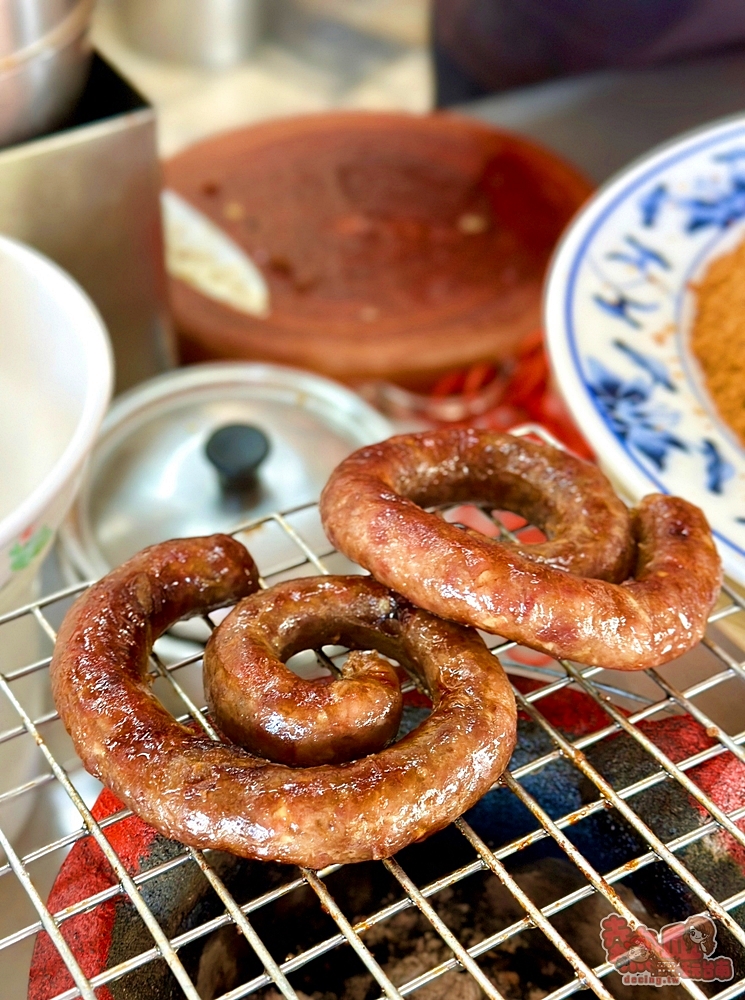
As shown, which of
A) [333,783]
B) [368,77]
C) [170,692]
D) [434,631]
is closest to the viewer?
[333,783]

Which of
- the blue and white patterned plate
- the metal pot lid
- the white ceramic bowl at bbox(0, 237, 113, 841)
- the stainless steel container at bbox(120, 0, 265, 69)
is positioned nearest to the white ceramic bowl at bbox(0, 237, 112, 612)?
the white ceramic bowl at bbox(0, 237, 113, 841)

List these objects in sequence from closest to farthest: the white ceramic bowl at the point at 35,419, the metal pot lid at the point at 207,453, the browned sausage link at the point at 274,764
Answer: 1. the browned sausage link at the point at 274,764
2. the white ceramic bowl at the point at 35,419
3. the metal pot lid at the point at 207,453

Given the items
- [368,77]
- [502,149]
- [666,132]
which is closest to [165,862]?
[502,149]

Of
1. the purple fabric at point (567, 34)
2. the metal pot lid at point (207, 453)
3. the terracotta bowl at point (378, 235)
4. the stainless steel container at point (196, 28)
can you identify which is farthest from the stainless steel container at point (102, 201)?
the stainless steel container at point (196, 28)

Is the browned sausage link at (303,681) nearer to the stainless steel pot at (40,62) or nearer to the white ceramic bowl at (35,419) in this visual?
the white ceramic bowl at (35,419)

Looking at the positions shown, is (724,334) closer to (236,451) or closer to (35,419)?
(236,451)

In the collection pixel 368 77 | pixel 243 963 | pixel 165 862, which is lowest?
pixel 368 77

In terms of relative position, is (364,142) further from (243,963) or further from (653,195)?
(243,963)
